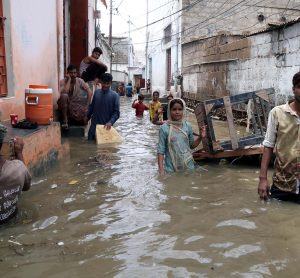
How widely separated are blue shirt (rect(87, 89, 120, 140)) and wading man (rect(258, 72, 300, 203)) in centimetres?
448

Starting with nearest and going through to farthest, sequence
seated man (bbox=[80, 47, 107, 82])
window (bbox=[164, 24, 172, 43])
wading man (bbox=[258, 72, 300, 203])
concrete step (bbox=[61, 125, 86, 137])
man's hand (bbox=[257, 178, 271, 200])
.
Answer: wading man (bbox=[258, 72, 300, 203]) < man's hand (bbox=[257, 178, 271, 200]) < concrete step (bbox=[61, 125, 86, 137]) < seated man (bbox=[80, 47, 107, 82]) < window (bbox=[164, 24, 172, 43])

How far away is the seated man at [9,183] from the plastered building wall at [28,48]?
102 inches

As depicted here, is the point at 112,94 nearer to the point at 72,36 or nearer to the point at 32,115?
the point at 32,115

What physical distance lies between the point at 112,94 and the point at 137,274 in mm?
5494

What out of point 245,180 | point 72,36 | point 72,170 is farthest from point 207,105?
point 72,36

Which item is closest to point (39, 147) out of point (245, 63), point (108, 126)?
point (108, 126)

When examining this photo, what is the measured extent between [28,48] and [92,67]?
324cm

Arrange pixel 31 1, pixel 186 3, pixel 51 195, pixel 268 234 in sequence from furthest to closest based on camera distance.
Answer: pixel 186 3
pixel 31 1
pixel 51 195
pixel 268 234

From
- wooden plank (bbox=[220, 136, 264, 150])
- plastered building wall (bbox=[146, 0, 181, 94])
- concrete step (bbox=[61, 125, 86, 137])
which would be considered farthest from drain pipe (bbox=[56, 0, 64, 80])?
plastered building wall (bbox=[146, 0, 181, 94])

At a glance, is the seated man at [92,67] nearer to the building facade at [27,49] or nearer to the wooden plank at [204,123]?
the building facade at [27,49]

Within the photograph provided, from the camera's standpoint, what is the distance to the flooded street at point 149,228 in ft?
9.52

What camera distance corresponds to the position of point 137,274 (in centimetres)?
279

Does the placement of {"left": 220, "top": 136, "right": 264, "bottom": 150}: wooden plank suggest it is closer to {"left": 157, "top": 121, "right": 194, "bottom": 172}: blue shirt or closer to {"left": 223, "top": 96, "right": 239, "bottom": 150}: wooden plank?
{"left": 223, "top": 96, "right": 239, "bottom": 150}: wooden plank

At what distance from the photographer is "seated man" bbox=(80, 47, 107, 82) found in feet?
32.8
